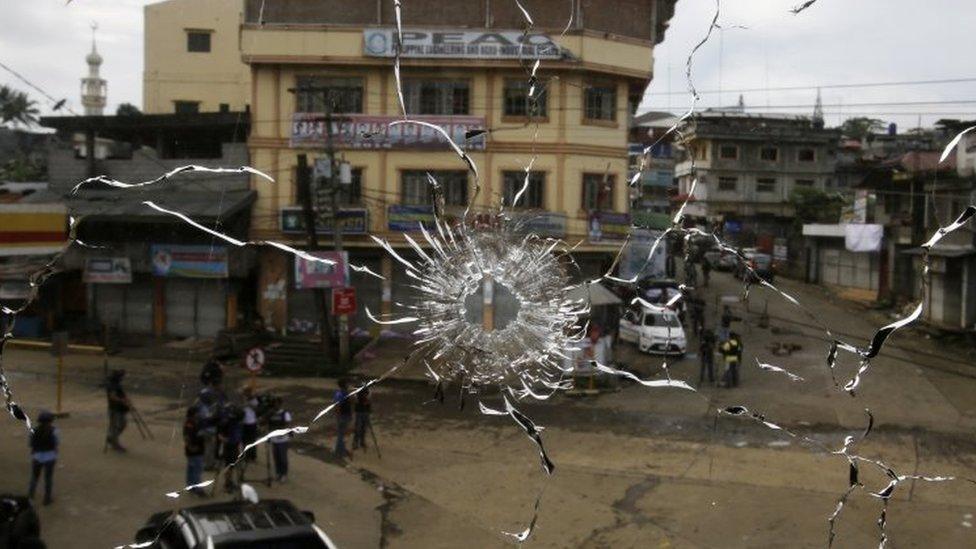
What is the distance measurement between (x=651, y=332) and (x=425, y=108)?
11.4 ft

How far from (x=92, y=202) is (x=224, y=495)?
8.90ft

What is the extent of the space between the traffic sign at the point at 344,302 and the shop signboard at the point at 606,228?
13.3ft

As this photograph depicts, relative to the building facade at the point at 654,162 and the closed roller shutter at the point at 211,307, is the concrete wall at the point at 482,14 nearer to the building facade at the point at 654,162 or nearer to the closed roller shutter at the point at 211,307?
the building facade at the point at 654,162

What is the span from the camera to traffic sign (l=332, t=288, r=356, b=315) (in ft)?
30.9

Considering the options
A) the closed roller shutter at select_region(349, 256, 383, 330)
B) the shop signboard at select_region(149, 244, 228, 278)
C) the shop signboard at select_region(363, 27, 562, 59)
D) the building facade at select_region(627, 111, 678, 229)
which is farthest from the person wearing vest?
the shop signboard at select_region(149, 244, 228, 278)

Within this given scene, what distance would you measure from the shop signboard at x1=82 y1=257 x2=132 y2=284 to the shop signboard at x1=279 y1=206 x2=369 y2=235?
213cm

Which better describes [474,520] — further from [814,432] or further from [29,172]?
[29,172]

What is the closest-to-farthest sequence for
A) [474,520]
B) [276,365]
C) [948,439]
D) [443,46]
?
1. [474,520]
2. [948,439]
3. [443,46]
4. [276,365]

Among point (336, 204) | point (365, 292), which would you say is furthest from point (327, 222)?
Answer: point (336, 204)

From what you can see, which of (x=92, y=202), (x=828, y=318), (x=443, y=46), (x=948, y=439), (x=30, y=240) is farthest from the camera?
(x=828, y=318)

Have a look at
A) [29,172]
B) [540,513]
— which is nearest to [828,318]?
[540,513]

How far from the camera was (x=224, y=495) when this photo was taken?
552cm

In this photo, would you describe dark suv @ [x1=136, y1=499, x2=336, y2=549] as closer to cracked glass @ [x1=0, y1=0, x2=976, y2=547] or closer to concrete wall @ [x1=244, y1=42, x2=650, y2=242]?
cracked glass @ [x1=0, y1=0, x2=976, y2=547]

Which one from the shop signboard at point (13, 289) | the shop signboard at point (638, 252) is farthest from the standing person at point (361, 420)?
the shop signboard at point (13, 289)
